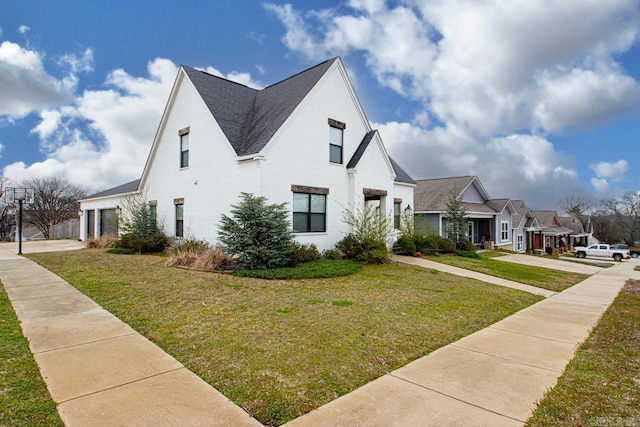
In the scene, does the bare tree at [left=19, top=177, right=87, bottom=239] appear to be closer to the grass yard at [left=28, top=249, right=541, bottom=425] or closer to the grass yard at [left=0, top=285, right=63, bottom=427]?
the grass yard at [left=28, top=249, right=541, bottom=425]

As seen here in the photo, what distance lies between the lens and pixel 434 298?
327 inches

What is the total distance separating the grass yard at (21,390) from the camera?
2.99 meters

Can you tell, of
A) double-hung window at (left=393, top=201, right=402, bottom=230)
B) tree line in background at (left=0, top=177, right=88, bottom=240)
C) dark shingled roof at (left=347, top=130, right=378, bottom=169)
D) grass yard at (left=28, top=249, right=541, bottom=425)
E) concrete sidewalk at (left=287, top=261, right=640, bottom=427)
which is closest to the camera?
concrete sidewalk at (left=287, top=261, right=640, bottom=427)

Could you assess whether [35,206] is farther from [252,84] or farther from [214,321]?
[214,321]

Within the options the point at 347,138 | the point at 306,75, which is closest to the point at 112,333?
the point at 347,138

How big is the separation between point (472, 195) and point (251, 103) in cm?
2079

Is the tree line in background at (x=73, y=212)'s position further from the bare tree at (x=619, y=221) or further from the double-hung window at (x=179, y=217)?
the double-hung window at (x=179, y=217)

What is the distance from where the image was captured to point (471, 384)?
12.9ft

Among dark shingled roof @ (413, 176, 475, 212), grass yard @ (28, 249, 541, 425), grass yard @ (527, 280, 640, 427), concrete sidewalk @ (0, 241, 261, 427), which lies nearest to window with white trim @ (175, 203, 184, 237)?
grass yard @ (28, 249, 541, 425)

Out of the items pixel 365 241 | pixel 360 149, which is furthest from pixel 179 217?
pixel 360 149

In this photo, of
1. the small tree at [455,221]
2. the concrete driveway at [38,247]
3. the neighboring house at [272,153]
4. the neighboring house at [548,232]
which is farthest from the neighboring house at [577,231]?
the concrete driveway at [38,247]

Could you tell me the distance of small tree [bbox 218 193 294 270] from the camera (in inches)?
442

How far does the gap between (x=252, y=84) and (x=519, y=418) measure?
2099cm

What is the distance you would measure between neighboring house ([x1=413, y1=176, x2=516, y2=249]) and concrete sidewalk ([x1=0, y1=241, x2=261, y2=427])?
22235 millimetres
